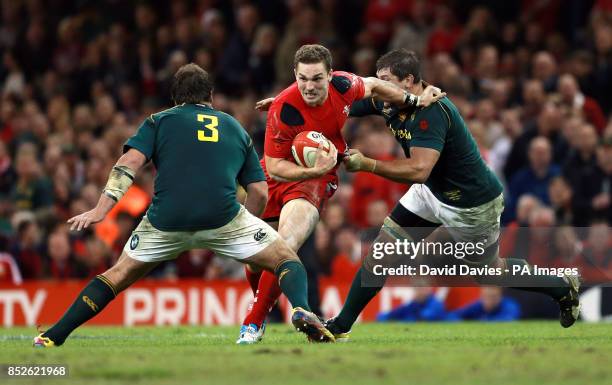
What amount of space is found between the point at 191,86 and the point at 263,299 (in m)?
1.85

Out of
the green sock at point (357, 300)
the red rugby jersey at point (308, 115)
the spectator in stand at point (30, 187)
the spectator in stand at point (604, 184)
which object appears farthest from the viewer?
the spectator in stand at point (30, 187)

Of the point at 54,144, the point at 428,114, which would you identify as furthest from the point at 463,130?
the point at 54,144

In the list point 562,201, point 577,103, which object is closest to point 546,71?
point 577,103

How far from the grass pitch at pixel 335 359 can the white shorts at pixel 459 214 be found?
92cm

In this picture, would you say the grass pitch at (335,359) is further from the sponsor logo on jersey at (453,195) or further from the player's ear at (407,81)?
the player's ear at (407,81)

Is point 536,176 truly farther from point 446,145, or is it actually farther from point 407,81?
point 407,81

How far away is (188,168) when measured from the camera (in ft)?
31.8

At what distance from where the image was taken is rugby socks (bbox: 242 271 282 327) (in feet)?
34.1

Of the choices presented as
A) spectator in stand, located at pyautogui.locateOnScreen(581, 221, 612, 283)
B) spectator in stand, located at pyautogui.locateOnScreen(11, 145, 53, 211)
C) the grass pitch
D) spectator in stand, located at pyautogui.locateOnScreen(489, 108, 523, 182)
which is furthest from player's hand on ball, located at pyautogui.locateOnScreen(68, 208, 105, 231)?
spectator in stand, located at pyautogui.locateOnScreen(11, 145, 53, 211)

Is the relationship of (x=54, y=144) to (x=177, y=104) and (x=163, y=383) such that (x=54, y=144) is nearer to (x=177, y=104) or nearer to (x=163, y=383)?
(x=177, y=104)

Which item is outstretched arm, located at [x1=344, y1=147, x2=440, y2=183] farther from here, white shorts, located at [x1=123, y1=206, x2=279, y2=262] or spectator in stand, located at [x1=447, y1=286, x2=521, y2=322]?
spectator in stand, located at [x1=447, y1=286, x2=521, y2=322]

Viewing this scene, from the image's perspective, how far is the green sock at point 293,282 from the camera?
959 centimetres

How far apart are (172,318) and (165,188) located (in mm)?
7159

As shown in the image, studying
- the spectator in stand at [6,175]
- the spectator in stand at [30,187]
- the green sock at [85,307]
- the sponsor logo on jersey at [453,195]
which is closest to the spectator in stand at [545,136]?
the sponsor logo on jersey at [453,195]
